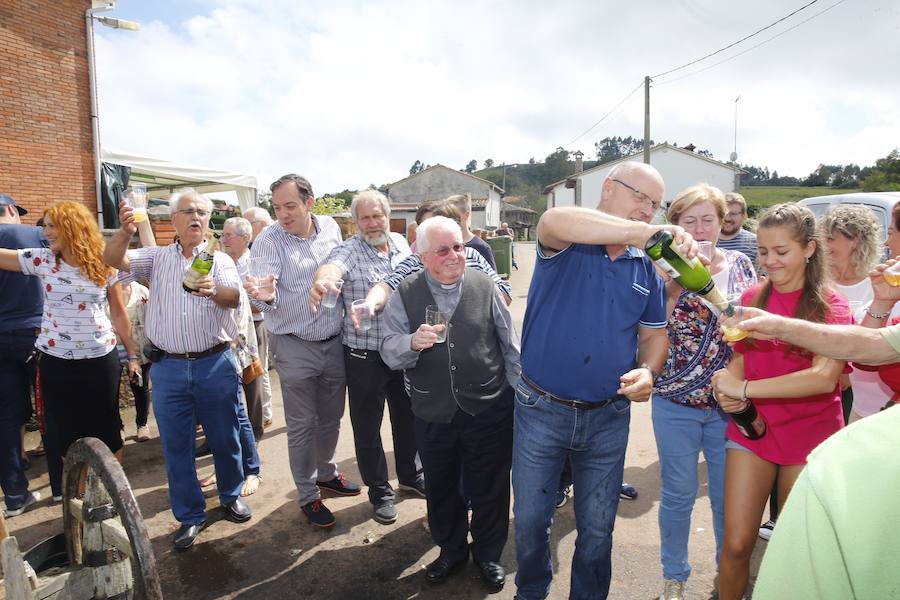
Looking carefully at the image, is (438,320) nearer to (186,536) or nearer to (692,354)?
(692,354)

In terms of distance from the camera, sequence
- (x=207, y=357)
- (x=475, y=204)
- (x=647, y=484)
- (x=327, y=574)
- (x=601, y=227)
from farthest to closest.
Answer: (x=475, y=204), (x=647, y=484), (x=207, y=357), (x=327, y=574), (x=601, y=227)

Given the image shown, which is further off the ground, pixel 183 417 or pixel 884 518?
pixel 884 518

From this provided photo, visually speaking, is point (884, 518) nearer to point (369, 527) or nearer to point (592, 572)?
point (592, 572)

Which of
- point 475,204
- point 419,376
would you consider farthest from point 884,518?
point 475,204

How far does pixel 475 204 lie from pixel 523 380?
47666 mm

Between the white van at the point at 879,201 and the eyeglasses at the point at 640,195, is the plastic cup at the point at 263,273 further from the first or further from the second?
the white van at the point at 879,201

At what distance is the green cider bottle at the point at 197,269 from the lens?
2.89 meters

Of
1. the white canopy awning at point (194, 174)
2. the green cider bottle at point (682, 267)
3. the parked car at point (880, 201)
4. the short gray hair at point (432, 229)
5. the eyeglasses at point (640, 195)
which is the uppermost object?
the white canopy awning at point (194, 174)

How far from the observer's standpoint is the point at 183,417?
329cm

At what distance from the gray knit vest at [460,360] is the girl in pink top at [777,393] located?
106 cm

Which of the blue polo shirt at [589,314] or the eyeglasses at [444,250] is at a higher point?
the eyeglasses at [444,250]

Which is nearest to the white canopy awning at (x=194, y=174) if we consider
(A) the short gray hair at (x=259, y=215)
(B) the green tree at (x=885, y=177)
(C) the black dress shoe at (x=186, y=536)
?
(A) the short gray hair at (x=259, y=215)

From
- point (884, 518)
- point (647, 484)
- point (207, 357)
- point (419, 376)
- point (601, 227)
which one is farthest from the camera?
point (647, 484)

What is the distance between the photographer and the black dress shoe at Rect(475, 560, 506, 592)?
2830 millimetres
